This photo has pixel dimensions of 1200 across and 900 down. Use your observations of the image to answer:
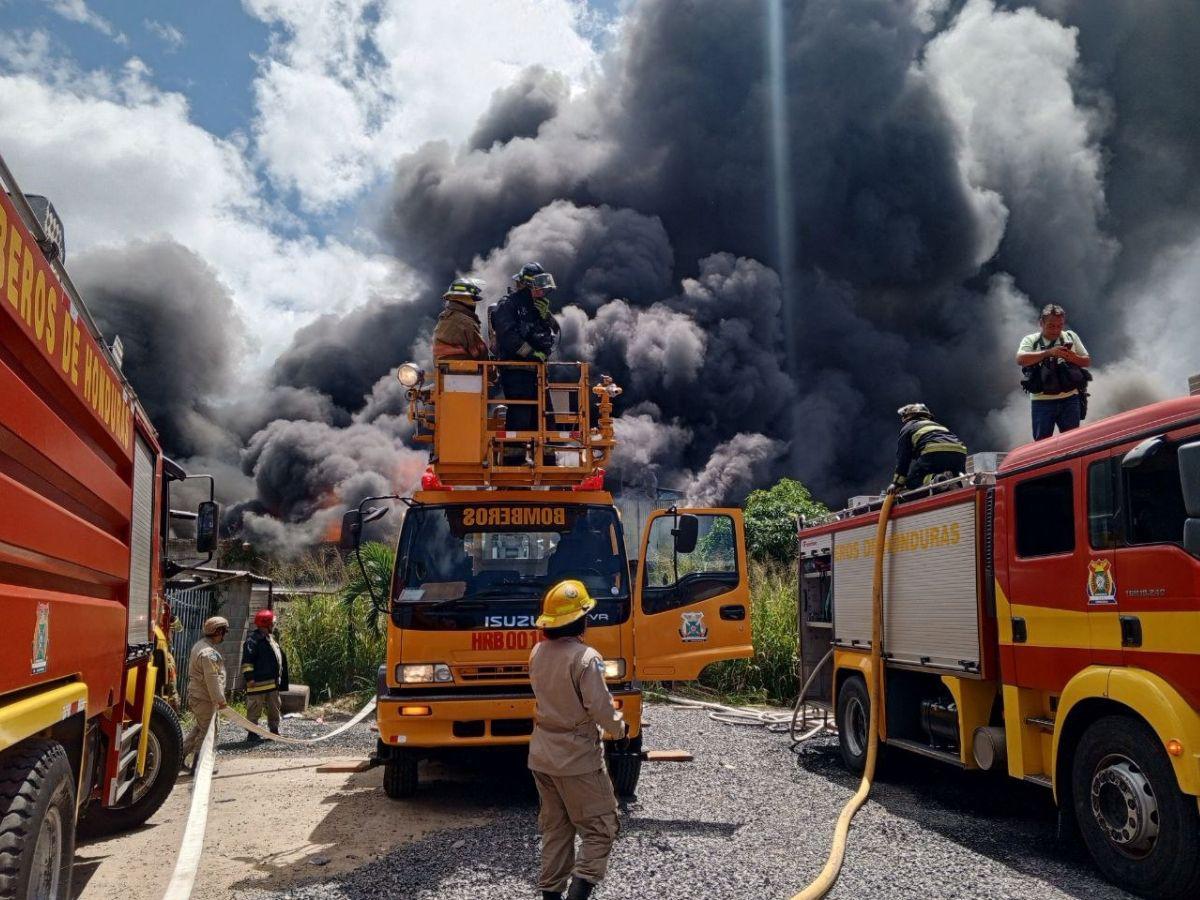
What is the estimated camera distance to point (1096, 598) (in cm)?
512

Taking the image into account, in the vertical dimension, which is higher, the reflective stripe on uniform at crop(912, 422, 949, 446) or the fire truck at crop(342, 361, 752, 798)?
the reflective stripe on uniform at crop(912, 422, 949, 446)

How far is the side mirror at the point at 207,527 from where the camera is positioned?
656cm

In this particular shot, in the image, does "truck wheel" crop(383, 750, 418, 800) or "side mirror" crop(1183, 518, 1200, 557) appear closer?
"side mirror" crop(1183, 518, 1200, 557)

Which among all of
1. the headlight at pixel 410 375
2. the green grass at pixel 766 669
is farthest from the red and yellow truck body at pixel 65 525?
the green grass at pixel 766 669

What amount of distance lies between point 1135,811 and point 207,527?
5.85 metres

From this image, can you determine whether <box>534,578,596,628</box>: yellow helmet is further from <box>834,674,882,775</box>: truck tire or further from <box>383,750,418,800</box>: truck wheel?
<box>834,674,882,775</box>: truck tire

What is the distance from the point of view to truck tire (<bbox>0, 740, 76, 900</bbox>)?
279 centimetres

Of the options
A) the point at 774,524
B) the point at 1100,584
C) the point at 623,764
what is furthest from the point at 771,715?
the point at 774,524

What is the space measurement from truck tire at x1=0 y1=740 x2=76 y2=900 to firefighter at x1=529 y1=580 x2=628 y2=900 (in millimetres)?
1909

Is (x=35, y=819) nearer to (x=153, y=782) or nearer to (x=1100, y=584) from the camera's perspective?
(x=153, y=782)

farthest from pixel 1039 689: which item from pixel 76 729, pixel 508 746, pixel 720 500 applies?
pixel 720 500

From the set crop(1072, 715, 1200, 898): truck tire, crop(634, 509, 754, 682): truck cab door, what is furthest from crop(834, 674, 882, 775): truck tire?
crop(1072, 715, 1200, 898): truck tire

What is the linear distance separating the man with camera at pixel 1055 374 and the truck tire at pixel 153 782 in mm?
6980

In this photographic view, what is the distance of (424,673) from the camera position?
6.49 meters
